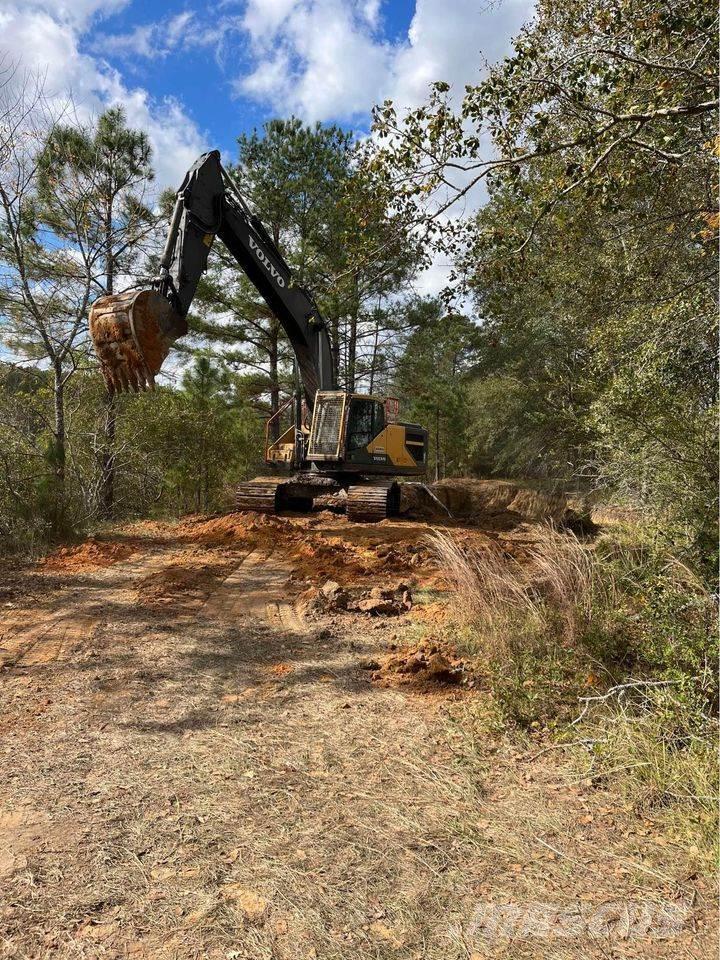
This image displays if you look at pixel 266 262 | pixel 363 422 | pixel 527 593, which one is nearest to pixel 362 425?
pixel 363 422

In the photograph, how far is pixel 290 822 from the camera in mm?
2766

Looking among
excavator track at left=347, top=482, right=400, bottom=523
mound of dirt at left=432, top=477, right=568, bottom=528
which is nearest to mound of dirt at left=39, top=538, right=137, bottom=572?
excavator track at left=347, top=482, right=400, bottom=523

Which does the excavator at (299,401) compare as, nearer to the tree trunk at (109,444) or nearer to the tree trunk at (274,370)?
→ the tree trunk at (109,444)

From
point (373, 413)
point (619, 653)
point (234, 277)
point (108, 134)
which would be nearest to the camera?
point (619, 653)

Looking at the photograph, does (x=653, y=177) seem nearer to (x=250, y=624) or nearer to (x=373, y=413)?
(x=250, y=624)

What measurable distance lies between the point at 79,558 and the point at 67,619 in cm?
272

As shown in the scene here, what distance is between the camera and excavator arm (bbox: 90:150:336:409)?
281 inches

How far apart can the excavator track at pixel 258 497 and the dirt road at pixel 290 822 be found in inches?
278

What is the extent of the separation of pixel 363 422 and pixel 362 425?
66 millimetres

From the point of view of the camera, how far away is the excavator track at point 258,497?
12258mm

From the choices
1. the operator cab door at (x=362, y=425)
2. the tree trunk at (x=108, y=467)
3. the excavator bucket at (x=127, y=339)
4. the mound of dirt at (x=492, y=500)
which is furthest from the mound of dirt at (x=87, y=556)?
the mound of dirt at (x=492, y=500)

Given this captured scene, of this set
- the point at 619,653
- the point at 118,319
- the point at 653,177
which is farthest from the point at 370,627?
the point at 653,177

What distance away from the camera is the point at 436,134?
4.55 metres

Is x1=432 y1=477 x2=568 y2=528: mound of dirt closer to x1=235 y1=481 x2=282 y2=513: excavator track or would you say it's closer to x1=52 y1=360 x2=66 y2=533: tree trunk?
x1=235 y1=481 x2=282 y2=513: excavator track
